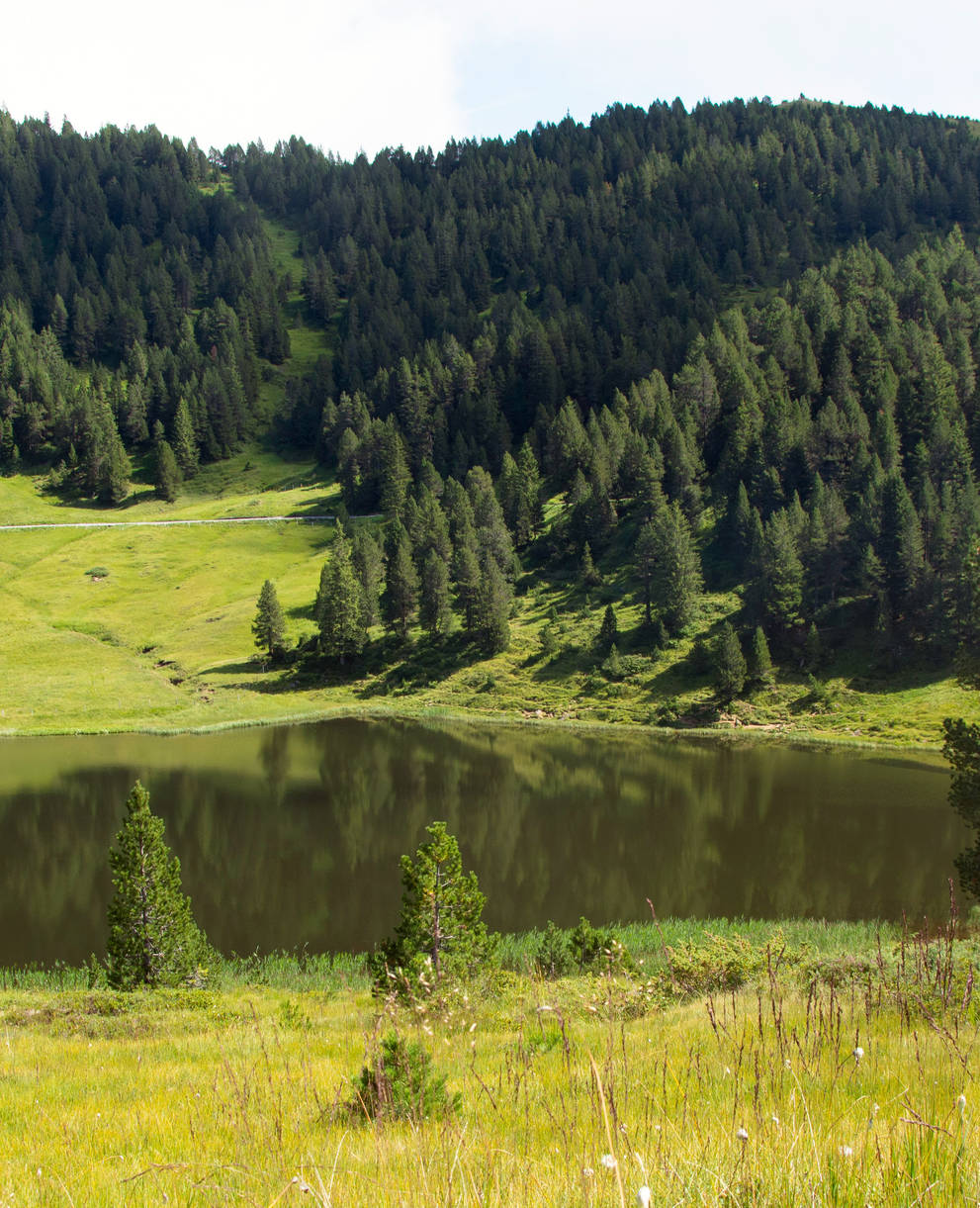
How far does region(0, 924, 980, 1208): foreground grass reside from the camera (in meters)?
3.33

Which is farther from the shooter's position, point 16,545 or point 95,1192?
point 16,545

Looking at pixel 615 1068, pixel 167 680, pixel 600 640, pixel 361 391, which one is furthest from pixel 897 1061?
pixel 361 391

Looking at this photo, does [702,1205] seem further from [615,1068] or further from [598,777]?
[598,777]

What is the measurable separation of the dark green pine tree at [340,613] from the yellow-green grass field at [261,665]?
10.2 ft

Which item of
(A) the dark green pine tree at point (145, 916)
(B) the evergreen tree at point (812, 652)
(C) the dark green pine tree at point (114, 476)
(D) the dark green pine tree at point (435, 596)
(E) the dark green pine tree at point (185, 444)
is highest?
(E) the dark green pine tree at point (185, 444)

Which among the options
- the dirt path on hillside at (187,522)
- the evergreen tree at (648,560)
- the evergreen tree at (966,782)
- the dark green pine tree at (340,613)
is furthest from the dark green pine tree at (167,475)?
the evergreen tree at (966,782)

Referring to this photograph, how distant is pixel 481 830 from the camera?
40.1m

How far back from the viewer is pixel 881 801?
146 ft

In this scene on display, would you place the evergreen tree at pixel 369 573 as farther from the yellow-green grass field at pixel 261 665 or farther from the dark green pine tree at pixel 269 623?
the dark green pine tree at pixel 269 623

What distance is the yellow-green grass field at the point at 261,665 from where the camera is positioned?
69.8 m

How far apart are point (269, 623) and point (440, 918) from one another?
237 feet

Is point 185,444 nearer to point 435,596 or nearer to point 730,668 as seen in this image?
point 435,596

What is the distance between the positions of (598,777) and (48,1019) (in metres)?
40.1

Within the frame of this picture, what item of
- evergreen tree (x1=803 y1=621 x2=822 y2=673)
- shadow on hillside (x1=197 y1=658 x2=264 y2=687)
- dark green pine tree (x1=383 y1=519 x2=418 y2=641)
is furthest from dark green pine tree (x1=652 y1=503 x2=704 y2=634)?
shadow on hillside (x1=197 y1=658 x2=264 y2=687)
